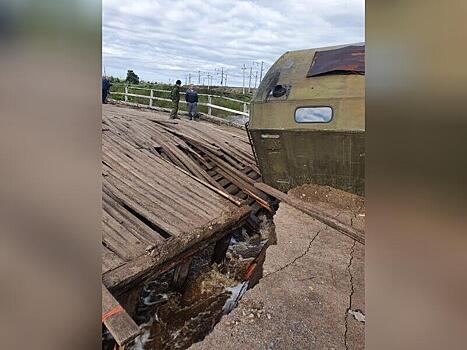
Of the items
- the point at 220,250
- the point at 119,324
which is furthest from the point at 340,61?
the point at 119,324

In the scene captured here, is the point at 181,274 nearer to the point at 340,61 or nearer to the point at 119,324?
the point at 119,324

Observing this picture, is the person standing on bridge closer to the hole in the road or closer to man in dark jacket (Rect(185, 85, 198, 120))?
man in dark jacket (Rect(185, 85, 198, 120))

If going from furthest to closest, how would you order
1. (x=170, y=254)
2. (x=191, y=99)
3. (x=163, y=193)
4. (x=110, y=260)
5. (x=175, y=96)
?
(x=191, y=99)
(x=175, y=96)
(x=163, y=193)
(x=170, y=254)
(x=110, y=260)

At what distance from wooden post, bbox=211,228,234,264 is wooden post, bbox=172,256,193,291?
102 cm

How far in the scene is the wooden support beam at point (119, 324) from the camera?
8.04 feet

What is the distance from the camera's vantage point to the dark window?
16.6 ft

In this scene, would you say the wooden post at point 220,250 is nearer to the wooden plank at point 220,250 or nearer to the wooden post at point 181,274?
the wooden plank at point 220,250

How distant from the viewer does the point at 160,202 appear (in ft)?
17.6

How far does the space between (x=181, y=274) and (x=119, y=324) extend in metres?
2.40

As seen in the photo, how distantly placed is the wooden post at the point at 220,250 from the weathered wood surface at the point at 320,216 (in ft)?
3.40

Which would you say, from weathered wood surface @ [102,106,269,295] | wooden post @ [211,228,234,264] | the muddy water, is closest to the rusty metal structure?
weathered wood surface @ [102,106,269,295]
